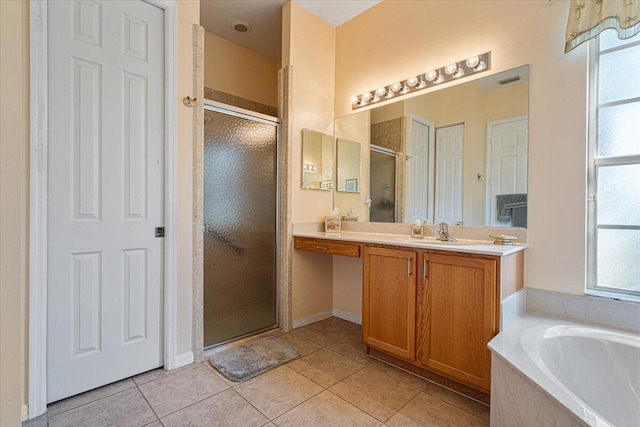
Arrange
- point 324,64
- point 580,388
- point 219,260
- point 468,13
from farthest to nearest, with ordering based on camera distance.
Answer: point 324,64 < point 219,260 < point 468,13 < point 580,388

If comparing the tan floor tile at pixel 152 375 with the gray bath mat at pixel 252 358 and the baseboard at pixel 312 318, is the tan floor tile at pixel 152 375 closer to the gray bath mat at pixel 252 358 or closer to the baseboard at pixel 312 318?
the gray bath mat at pixel 252 358

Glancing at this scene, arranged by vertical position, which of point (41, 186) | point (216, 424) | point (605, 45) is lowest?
point (216, 424)

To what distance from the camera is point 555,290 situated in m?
1.88

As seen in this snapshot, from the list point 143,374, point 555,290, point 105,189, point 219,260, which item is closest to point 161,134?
point 105,189

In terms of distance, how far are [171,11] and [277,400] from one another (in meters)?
2.60

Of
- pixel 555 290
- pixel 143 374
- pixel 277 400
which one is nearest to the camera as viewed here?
pixel 277 400

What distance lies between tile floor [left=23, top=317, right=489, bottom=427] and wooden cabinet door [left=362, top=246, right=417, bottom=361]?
0.21m

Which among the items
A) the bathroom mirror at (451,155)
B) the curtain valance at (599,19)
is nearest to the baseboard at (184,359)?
the bathroom mirror at (451,155)

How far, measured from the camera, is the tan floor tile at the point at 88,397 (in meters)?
1.66

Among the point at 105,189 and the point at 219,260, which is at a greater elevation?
the point at 105,189

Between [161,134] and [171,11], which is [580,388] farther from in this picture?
[171,11]

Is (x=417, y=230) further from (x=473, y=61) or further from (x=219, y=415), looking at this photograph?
(x=219, y=415)

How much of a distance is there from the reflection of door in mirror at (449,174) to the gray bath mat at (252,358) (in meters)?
1.59

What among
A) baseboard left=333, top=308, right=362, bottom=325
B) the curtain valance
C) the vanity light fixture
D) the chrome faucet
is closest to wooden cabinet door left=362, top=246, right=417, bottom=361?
the chrome faucet
